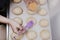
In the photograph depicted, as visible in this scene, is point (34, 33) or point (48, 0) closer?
point (34, 33)

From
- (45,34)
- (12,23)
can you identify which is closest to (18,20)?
(12,23)

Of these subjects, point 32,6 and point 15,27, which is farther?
point 32,6

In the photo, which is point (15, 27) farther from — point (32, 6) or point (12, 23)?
point (32, 6)

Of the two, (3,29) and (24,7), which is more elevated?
(24,7)

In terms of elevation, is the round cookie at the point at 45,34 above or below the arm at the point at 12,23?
below

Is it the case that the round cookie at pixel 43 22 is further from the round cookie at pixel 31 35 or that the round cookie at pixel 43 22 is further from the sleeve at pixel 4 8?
the sleeve at pixel 4 8

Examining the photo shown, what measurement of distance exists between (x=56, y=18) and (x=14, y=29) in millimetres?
233

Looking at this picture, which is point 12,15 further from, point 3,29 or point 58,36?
point 58,36

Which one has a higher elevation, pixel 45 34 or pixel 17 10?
pixel 17 10

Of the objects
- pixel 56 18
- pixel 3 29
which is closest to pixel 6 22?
pixel 3 29

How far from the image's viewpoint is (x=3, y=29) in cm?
78

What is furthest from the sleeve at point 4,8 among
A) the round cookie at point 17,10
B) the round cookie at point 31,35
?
the round cookie at point 31,35

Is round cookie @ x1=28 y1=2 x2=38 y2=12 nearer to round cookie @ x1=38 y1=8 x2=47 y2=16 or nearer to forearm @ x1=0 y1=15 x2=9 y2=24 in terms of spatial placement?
round cookie @ x1=38 y1=8 x2=47 y2=16

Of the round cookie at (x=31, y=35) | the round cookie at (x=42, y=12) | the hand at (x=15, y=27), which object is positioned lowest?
the round cookie at (x=31, y=35)
